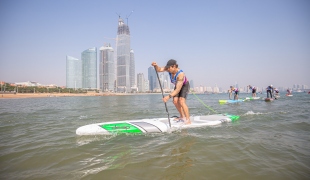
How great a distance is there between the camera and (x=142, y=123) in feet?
20.4

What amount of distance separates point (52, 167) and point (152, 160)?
1975mm

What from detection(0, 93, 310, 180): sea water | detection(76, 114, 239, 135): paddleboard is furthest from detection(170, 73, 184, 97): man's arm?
detection(0, 93, 310, 180): sea water

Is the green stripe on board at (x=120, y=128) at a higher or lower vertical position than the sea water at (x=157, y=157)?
higher

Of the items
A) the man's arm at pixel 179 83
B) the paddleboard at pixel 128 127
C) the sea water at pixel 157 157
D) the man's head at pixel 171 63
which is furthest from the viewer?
the man's head at pixel 171 63

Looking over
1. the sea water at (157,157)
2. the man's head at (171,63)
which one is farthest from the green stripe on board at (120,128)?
the man's head at (171,63)

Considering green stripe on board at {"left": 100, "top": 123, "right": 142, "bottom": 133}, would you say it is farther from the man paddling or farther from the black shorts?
the black shorts

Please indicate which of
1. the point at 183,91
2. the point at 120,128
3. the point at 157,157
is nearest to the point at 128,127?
the point at 120,128

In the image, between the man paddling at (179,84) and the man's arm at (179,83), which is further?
the man paddling at (179,84)

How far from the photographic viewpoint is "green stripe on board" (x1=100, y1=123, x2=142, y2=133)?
576 cm

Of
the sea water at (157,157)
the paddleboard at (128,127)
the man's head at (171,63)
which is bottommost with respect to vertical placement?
the sea water at (157,157)

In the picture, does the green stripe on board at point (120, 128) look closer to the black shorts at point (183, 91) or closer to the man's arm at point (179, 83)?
the man's arm at point (179, 83)

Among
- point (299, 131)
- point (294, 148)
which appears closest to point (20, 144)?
point (294, 148)

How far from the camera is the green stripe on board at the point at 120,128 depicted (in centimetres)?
576

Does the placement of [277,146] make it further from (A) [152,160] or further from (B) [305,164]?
(A) [152,160]
